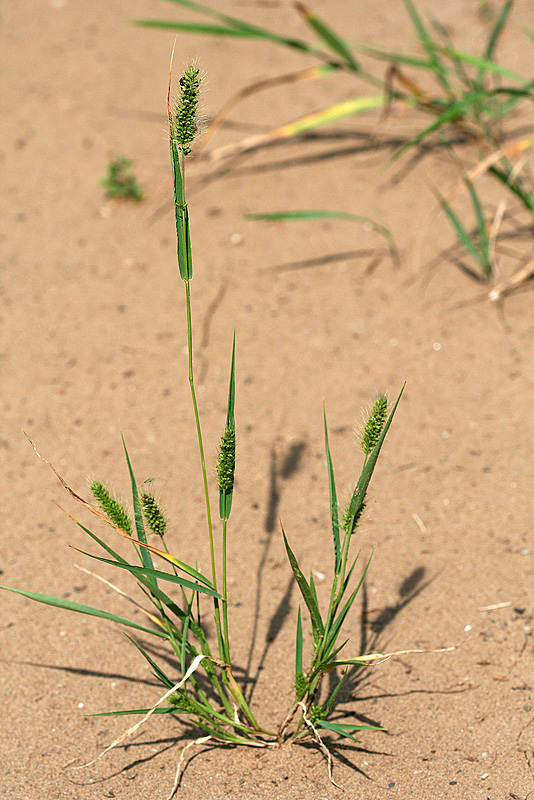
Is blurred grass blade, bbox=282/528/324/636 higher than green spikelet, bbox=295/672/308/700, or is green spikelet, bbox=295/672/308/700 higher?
blurred grass blade, bbox=282/528/324/636

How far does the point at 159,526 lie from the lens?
1.27m

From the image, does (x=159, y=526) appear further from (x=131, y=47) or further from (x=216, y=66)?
(x=131, y=47)

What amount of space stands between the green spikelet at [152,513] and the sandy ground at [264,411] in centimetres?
57

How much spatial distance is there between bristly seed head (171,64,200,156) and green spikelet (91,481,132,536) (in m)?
0.51

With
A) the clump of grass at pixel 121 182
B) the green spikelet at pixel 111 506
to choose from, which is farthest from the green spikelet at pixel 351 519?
the clump of grass at pixel 121 182

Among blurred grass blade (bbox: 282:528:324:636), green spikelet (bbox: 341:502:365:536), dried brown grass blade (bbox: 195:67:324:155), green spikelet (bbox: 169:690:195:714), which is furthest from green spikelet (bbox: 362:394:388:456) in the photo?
dried brown grass blade (bbox: 195:67:324:155)

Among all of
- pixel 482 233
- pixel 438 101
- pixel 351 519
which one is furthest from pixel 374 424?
pixel 438 101

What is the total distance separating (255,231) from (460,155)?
903mm

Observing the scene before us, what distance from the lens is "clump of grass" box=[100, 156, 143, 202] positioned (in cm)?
305

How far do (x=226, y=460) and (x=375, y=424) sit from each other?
23cm

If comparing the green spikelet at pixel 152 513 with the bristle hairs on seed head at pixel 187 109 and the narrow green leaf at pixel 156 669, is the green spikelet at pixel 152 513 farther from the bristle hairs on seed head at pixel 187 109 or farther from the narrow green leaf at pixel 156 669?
the bristle hairs on seed head at pixel 187 109

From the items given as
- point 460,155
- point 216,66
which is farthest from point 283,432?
point 216,66

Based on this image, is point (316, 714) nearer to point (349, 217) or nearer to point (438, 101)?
point (349, 217)

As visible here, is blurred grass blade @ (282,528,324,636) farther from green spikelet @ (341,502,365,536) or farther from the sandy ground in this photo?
the sandy ground
